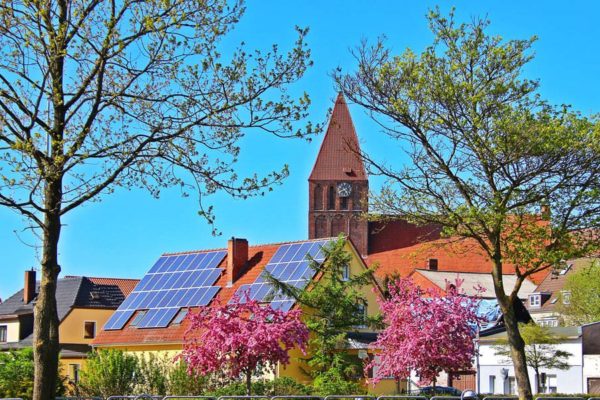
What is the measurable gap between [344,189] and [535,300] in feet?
135

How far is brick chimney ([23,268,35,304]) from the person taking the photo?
7012 centimetres

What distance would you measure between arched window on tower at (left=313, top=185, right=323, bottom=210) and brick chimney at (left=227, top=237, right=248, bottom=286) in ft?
235

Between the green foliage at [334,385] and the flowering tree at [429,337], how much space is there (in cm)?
165

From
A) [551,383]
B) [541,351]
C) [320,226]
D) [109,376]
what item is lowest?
[551,383]

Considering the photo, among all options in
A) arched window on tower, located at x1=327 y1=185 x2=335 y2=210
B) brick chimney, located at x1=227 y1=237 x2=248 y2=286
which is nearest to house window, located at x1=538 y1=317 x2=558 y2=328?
brick chimney, located at x1=227 y1=237 x2=248 y2=286

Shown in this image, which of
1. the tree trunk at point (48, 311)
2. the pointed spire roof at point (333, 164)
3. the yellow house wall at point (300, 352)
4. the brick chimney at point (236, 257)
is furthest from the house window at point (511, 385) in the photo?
the pointed spire roof at point (333, 164)

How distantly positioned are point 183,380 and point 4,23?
69.3ft

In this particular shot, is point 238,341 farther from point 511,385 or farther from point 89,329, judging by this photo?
point 89,329

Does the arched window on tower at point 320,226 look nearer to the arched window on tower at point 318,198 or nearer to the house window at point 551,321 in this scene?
the arched window on tower at point 318,198

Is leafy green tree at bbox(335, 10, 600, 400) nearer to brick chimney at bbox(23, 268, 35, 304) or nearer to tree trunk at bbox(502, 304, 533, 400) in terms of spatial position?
tree trunk at bbox(502, 304, 533, 400)

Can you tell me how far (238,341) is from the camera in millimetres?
31438

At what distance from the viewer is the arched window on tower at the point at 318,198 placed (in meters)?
123

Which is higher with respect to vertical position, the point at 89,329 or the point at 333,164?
the point at 333,164

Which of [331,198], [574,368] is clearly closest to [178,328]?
[574,368]
